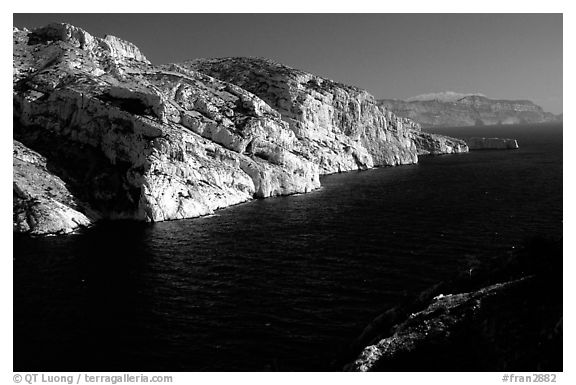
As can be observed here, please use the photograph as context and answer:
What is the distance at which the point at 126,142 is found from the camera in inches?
4139

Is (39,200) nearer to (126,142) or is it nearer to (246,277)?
(126,142)

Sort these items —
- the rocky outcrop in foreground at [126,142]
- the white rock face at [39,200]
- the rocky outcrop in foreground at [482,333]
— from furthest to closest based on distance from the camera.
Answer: the rocky outcrop in foreground at [126,142], the white rock face at [39,200], the rocky outcrop in foreground at [482,333]

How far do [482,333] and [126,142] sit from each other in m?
89.6

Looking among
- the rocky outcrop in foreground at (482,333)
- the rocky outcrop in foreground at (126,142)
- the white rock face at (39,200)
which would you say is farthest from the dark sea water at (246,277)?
the rocky outcrop in foreground at (126,142)

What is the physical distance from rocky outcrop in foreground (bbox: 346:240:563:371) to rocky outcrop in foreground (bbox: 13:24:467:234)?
68.6 metres

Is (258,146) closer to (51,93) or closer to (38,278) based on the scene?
(51,93)

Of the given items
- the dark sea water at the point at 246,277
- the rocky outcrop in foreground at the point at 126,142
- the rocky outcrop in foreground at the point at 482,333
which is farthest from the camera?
the rocky outcrop in foreground at the point at 126,142

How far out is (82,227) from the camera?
8894cm

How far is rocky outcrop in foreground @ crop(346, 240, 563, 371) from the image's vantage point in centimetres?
2962

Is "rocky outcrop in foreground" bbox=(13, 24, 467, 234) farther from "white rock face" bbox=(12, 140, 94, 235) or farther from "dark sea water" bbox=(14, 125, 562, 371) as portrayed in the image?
A: "dark sea water" bbox=(14, 125, 562, 371)

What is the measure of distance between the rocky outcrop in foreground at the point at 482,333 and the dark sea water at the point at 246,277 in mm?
7235

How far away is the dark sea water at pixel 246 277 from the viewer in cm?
4219

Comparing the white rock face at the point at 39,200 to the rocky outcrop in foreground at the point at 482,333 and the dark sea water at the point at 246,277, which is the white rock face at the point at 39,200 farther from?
the rocky outcrop in foreground at the point at 482,333

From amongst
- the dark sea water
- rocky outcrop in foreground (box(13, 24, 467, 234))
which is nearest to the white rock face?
rocky outcrop in foreground (box(13, 24, 467, 234))
